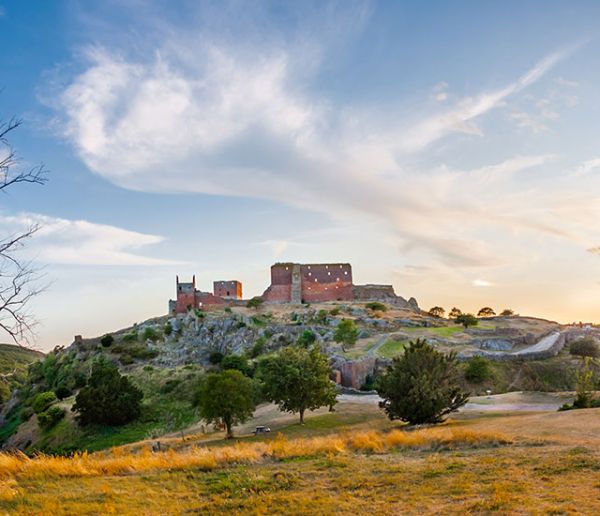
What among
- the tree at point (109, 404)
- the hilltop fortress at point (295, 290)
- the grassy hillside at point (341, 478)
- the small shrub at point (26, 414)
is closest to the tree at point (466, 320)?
the hilltop fortress at point (295, 290)

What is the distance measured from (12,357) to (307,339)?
4947cm

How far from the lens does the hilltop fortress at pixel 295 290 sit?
2970 inches

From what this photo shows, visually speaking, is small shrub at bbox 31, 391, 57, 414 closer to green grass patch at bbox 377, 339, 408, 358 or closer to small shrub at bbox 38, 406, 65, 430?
small shrub at bbox 38, 406, 65, 430

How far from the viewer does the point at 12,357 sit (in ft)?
236

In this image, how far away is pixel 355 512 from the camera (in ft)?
26.4

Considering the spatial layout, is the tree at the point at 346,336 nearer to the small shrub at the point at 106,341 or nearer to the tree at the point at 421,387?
the tree at the point at 421,387

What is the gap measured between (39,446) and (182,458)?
1221 inches

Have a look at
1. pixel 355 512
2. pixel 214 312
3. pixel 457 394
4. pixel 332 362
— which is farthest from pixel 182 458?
pixel 214 312

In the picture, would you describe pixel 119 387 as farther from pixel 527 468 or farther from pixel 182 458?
pixel 527 468

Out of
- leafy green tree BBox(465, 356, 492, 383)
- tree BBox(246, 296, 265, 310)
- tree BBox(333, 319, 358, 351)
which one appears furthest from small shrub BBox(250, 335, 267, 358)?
leafy green tree BBox(465, 356, 492, 383)

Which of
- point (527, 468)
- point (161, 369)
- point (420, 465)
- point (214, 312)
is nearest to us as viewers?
point (527, 468)

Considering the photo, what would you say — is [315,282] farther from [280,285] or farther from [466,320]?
[466,320]

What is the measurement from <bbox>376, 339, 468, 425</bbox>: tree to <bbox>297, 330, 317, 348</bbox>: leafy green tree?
29.3 meters

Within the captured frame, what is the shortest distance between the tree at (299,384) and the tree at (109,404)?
17566 millimetres
